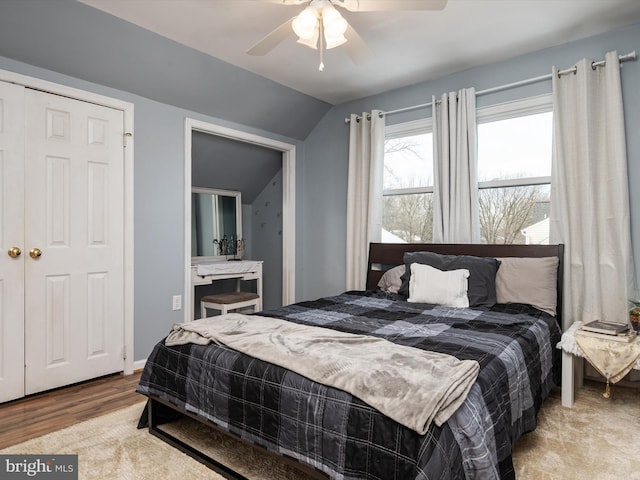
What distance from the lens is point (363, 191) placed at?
159 inches

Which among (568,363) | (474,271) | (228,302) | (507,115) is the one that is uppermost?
(507,115)

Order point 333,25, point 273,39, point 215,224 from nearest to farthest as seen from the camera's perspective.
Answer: point 333,25 < point 273,39 < point 215,224

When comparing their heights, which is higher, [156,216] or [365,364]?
[156,216]

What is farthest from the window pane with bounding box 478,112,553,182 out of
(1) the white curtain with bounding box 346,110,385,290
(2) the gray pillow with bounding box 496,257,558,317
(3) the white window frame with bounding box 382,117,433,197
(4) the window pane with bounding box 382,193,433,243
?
(1) the white curtain with bounding box 346,110,385,290

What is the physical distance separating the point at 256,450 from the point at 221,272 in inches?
95.1

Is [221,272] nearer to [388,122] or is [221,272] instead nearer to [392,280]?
[392,280]

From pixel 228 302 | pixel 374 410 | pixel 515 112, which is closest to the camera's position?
pixel 374 410

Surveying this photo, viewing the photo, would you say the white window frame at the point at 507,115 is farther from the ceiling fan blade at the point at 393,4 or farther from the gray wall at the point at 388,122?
the ceiling fan blade at the point at 393,4

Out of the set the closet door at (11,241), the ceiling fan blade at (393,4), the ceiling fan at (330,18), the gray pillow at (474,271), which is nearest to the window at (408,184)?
the gray pillow at (474,271)

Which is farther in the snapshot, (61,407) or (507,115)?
(507,115)

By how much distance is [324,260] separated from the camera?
4.52 meters

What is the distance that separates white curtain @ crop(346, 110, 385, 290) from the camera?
394cm

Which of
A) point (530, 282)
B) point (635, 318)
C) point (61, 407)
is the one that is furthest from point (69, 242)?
point (635, 318)

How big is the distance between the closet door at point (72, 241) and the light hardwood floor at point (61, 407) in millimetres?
92
